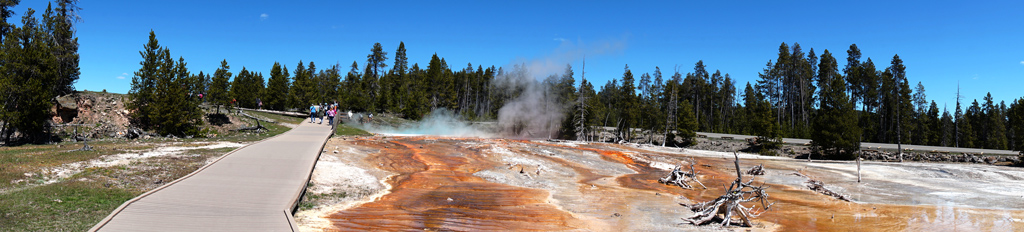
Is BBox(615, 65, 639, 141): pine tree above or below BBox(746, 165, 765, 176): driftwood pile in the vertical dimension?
above

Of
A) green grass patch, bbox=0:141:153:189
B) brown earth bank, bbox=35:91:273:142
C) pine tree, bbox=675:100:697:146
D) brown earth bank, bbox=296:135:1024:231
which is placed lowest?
brown earth bank, bbox=296:135:1024:231

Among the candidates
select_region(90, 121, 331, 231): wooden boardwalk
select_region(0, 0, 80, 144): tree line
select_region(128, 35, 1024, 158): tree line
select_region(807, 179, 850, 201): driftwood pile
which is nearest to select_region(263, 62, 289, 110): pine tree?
select_region(128, 35, 1024, 158): tree line

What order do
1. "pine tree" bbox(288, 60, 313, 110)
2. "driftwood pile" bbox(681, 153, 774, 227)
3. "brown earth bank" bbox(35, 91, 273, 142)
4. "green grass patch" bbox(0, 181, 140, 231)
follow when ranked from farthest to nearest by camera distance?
"pine tree" bbox(288, 60, 313, 110)
"brown earth bank" bbox(35, 91, 273, 142)
"driftwood pile" bbox(681, 153, 774, 227)
"green grass patch" bbox(0, 181, 140, 231)

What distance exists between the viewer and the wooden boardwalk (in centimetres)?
813

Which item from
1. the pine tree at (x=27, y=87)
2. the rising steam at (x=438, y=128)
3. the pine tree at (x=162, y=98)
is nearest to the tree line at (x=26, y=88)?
the pine tree at (x=27, y=87)

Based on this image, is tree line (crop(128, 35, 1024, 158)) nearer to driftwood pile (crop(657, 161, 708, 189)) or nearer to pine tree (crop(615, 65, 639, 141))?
pine tree (crop(615, 65, 639, 141))

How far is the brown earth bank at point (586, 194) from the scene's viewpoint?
11.9 metres

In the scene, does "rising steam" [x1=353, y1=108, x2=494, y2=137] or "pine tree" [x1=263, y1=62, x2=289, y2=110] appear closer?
"rising steam" [x1=353, y1=108, x2=494, y2=137]

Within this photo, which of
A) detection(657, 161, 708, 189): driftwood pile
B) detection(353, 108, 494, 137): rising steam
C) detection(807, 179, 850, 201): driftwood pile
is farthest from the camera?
detection(353, 108, 494, 137): rising steam

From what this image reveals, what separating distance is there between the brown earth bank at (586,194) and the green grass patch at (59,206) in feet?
12.6

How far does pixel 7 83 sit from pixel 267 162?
16990 millimetres

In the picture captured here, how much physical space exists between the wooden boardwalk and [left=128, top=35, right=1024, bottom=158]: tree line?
2397 centimetres

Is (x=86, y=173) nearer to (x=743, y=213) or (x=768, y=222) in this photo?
(x=743, y=213)

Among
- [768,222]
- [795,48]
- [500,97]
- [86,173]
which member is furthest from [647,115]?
[86,173]
